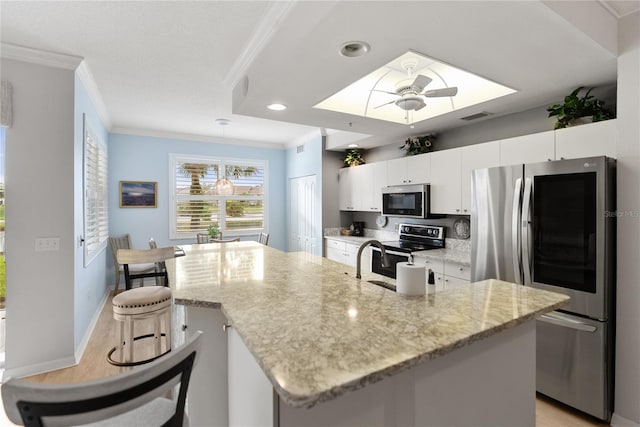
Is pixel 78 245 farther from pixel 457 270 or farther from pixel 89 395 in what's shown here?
pixel 457 270

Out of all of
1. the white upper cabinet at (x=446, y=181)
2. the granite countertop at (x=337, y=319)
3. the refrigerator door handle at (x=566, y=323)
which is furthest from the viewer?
the white upper cabinet at (x=446, y=181)

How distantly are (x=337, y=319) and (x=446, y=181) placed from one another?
2.91 meters

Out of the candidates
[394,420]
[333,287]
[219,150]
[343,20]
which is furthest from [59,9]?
[219,150]

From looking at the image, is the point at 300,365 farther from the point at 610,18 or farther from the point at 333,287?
the point at 610,18

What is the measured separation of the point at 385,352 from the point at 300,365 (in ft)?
0.85

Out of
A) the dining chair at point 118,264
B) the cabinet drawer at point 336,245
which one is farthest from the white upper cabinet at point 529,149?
the dining chair at point 118,264

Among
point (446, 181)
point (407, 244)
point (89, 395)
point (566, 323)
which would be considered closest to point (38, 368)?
point (89, 395)

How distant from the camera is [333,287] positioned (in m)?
1.69

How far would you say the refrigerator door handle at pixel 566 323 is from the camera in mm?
2109

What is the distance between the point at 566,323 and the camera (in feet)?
7.26

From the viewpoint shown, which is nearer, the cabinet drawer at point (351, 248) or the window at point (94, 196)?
the window at point (94, 196)

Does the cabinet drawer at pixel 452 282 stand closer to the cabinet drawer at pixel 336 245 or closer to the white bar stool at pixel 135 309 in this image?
the cabinet drawer at pixel 336 245

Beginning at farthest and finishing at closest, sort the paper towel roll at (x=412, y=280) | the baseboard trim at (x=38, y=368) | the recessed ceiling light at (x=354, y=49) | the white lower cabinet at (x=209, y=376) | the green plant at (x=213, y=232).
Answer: the green plant at (x=213, y=232) → the baseboard trim at (x=38, y=368) → the recessed ceiling light at (x=354, y=49) → the white lower cabinet at (x=209, y=376) → the paper towel roll at (x=412, y=280)

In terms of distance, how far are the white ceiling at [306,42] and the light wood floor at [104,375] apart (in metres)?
2.43
